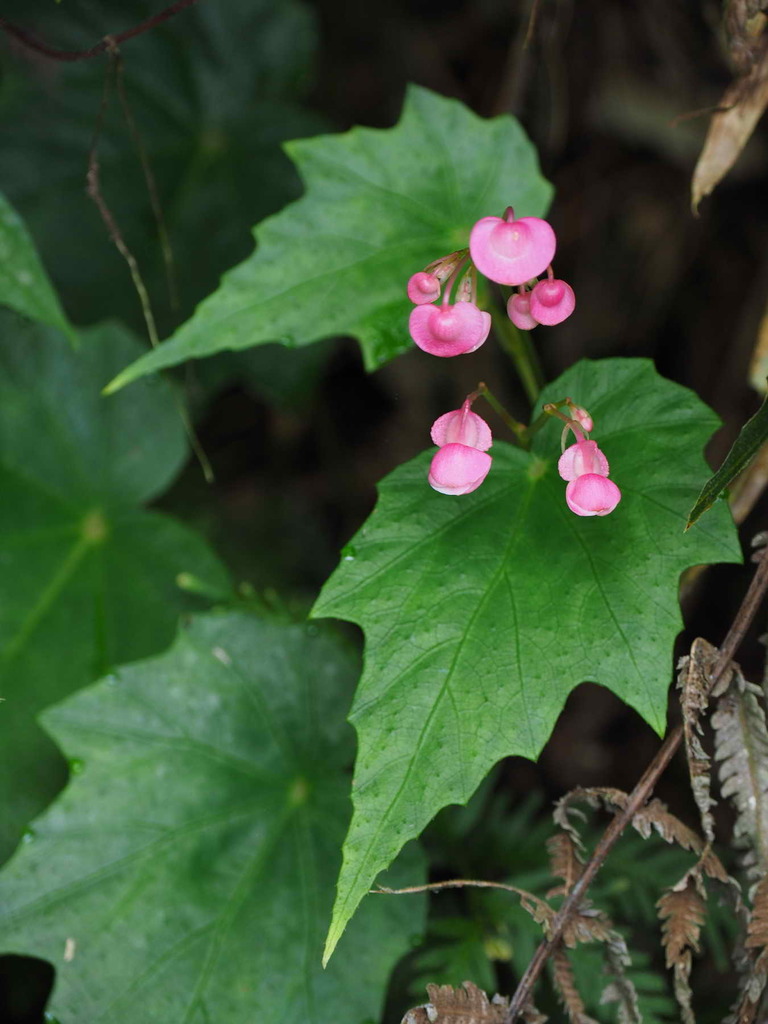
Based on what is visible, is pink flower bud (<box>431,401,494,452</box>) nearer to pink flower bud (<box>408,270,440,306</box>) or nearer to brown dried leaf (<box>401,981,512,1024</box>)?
pink flower bud (<box>408,270,440,306</box>)

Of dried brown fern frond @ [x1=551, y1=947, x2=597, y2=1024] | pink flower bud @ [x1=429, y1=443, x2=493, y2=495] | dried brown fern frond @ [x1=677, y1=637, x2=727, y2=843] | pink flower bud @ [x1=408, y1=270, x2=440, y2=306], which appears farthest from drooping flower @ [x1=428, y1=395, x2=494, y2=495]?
dried brown fern frond @ [x1=551, y1=947, x2=597, y2=1024]

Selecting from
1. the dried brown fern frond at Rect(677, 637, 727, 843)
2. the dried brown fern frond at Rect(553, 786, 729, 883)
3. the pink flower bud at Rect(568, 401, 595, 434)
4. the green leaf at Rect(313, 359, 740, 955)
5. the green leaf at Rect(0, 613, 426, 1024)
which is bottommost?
the green leaf at Rect(0, 613, 426, 1024)

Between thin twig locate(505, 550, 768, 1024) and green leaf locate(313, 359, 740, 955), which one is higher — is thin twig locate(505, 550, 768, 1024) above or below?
below

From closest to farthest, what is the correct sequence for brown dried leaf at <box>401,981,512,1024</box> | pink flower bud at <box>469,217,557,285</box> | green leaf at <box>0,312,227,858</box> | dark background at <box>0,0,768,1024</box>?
1. pink flower bud at <box>469,217,557,285</box>
2. brown dried leaf at <box>401,981,512,1024</box>
3. green leaf at <box>0,312,227,858</box>
4. dark background at <box>0,0,768,1024</box>

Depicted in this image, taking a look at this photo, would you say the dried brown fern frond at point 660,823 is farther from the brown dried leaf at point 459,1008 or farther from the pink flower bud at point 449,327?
the pink flower bud at point 449,327

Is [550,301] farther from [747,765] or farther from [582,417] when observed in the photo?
[747,765]

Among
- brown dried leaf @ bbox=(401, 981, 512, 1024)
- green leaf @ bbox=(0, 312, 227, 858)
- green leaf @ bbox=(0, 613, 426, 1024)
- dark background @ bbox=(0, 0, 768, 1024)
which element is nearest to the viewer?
brown dried leaf @ bbox=(401, 981, 512, 1024)
